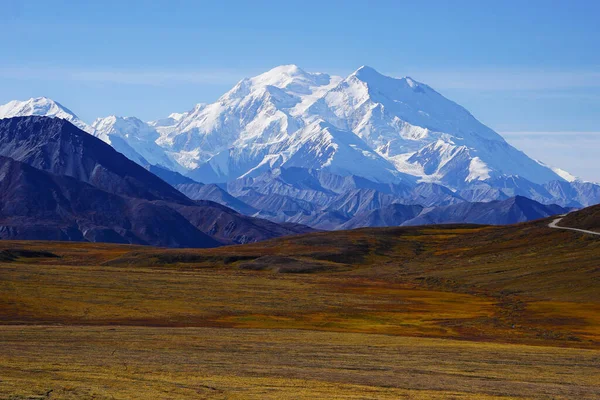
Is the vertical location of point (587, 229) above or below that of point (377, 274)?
above

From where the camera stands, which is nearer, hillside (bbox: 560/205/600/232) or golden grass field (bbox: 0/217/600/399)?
golden grass field (bbox: 0/217/600/399)

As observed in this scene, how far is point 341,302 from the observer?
102438mm

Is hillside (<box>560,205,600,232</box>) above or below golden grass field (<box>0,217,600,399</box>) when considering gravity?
above

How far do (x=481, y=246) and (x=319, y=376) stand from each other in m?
134

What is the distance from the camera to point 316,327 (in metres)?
79.9

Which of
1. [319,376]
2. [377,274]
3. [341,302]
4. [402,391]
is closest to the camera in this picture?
[402,391]

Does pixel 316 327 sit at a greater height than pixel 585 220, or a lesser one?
lesser

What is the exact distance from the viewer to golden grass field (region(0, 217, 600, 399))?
138 ft

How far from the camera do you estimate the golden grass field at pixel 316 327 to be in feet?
138

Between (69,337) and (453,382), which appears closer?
(453,382)

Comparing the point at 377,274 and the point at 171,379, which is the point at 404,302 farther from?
the point at 171,379

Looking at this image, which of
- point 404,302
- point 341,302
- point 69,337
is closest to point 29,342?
point 69,337

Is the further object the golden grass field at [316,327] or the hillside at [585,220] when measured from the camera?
the hillside at [585,220]

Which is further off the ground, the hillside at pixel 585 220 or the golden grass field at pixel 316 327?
the hillside at pixel 585 220
